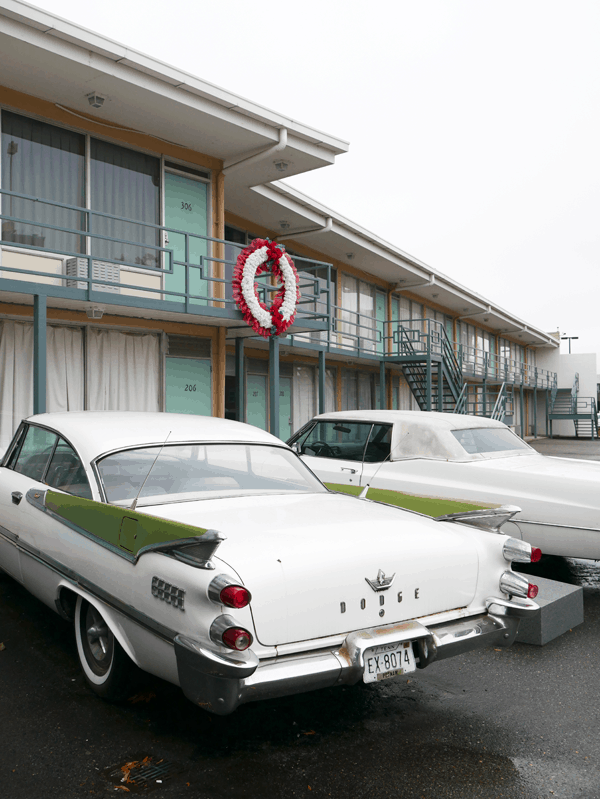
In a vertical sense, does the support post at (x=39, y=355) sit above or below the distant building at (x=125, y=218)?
below

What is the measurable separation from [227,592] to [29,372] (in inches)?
345

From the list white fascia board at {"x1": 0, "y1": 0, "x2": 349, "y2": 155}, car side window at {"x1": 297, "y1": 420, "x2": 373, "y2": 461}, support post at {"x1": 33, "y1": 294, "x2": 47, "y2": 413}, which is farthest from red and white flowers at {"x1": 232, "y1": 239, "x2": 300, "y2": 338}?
car side window at {"x1": 297, "y1": 420, "x2": 373, "y2": 461}

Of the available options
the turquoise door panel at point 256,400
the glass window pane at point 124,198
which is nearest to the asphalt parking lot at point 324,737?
the glass window pane at point 124,198

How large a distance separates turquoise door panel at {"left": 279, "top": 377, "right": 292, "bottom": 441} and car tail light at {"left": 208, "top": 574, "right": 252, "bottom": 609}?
14060 millimetres

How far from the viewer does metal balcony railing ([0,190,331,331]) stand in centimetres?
908

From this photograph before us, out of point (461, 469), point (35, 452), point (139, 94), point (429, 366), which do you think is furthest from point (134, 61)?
point (429, 366)

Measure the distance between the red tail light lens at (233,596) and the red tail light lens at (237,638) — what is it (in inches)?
3.7

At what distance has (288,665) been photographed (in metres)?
2.81

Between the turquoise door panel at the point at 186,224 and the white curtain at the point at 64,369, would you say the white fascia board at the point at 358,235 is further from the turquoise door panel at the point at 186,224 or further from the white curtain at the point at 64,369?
the white curtain at the point at 64,369

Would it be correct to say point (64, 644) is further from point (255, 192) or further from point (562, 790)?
point (255, 192)

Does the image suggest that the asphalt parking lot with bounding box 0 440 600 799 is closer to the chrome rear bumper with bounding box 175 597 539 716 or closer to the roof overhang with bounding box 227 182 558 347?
the chrome rear bumper with bounding box 175 597 539 716

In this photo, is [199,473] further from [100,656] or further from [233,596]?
[233,596]

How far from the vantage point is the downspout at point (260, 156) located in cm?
1151

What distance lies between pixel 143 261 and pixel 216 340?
2.24 meters
